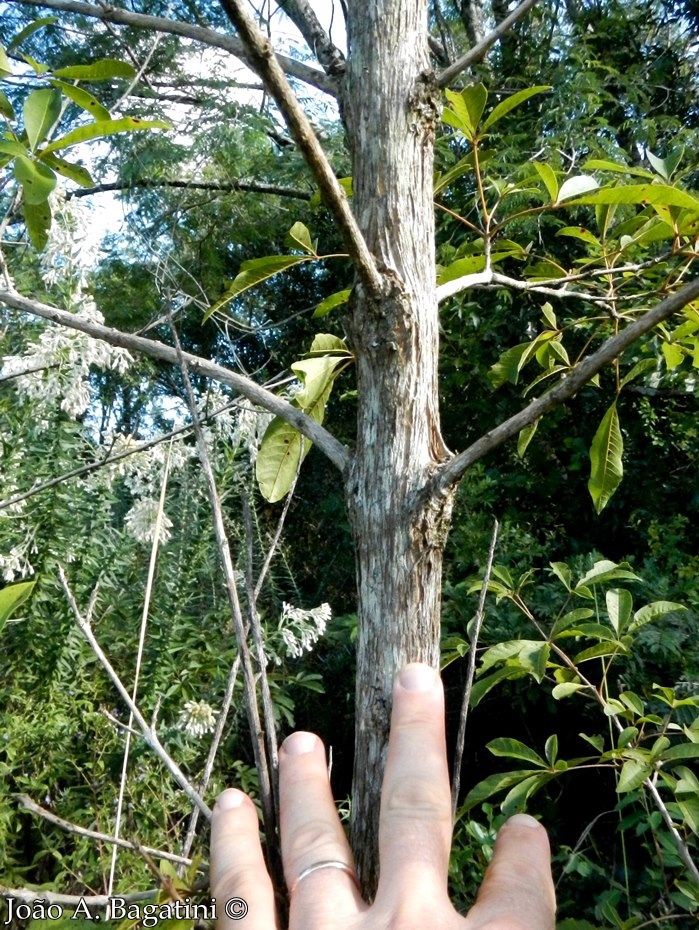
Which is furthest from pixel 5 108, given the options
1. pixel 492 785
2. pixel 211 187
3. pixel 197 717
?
pixel 211 187

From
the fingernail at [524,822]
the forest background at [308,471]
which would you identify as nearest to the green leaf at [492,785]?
the forest background at [308,471]

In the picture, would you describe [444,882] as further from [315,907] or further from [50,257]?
[50,257]

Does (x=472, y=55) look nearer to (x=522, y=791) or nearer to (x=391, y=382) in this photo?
(x=391, y=382)

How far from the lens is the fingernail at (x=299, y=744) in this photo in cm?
55

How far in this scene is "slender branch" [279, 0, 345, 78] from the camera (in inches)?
28.4

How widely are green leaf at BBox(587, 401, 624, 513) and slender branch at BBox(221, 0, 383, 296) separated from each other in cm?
27

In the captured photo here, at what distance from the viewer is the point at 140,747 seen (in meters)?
2.05

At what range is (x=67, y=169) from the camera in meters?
0.66

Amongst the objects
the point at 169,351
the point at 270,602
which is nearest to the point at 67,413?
the point at 270,602

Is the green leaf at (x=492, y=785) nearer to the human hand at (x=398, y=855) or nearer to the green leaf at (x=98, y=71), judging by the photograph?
the human hand at (x=398, y=855)

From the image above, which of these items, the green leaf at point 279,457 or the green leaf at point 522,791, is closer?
the green leaf at point 279,457

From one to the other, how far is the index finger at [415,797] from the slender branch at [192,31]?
0.50 m

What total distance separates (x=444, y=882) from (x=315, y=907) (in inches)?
2.9

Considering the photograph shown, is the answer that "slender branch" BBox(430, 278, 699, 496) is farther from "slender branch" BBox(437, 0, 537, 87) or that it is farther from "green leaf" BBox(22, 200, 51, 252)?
"green leaf" BBox(22, 200, 51, 252)
